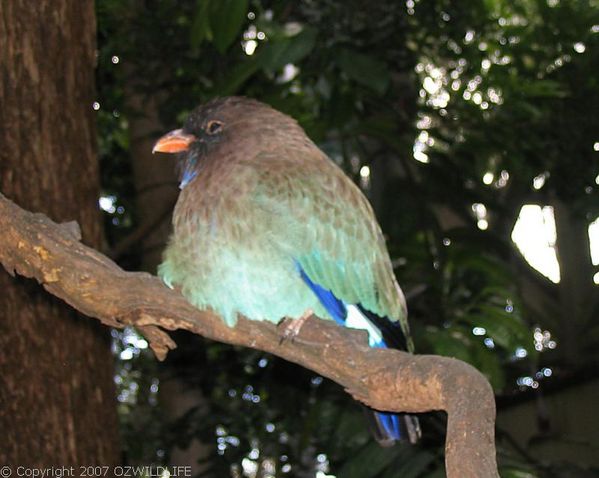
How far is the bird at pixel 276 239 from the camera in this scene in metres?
2.89

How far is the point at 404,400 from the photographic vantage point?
7.86ft

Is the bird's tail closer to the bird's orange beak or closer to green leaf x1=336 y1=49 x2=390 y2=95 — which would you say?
the bird's orange beak

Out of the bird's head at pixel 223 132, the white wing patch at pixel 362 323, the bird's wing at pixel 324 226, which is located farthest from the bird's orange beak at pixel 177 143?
the white wing patch at pixel 362 323

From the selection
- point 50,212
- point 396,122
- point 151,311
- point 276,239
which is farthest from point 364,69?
point 151,311

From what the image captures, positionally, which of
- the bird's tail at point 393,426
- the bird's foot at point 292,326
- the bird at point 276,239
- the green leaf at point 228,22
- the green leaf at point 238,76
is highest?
the green leaf at point 228,22

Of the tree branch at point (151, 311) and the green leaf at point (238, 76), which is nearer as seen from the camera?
the tree branch at point (151, 311)

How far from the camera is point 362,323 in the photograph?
3.25m

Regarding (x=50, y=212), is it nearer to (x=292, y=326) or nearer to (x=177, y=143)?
(x=177, y=143)

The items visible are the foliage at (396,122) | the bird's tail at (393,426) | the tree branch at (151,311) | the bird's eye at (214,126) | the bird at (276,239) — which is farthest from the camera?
the foliage at (396,122)

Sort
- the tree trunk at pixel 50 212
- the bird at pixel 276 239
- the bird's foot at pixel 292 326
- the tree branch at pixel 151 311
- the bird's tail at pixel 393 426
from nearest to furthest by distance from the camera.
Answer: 1. the tree branch at pixel 151 311
2. the bird's foot at pixel 292 326
3. the bird at pixel 276 239
4. the bird's tail at pixel 393 426
5. the tree trunk at pixel 50 212

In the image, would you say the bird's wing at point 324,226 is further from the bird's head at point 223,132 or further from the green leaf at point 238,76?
the green leaf at point 238,76

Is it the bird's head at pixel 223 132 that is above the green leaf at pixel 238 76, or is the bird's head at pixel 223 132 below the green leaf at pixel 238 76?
below

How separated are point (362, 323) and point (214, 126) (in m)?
0.83

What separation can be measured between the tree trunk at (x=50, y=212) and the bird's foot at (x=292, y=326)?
4.00 ft
